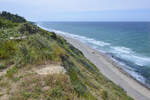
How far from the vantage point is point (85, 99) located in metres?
4.61

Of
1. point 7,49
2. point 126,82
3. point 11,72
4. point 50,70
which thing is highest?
Answer: point 7,49

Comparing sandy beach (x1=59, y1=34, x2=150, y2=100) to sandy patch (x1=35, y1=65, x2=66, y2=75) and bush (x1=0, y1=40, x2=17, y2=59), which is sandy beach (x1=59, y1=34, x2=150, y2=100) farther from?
bush (x1=0, y1=40, x2=17, y2=59)

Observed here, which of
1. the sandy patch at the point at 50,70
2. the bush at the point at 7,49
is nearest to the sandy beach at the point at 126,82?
the sandy patch at the point at 50,70

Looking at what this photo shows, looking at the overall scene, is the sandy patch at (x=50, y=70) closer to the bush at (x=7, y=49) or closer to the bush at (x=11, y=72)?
the bush at (x=11, y=72)

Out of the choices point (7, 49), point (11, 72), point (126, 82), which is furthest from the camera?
point (126, 82)

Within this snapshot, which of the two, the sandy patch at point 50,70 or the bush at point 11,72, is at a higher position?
the sandy patch at point 50,70

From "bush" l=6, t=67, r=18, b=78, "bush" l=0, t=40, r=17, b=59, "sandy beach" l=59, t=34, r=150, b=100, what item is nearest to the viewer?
"bush" l=6, t=67, r=18, b=78

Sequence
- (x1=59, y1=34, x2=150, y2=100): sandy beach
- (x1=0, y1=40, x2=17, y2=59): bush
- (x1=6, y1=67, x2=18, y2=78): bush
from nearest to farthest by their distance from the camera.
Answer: (x1=6, y1=67, x2=18, y2=78): bush, (x1=0, y1=40, x2=17, y2=59): bush, (x1=59, y1=34, x2=150, y2=100): sandy beach

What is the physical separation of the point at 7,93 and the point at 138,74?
943 inches

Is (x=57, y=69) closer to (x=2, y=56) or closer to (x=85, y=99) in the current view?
(x=85, y=99)

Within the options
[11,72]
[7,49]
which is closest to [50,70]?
[11,72]

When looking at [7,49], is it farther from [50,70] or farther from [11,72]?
[50,70]

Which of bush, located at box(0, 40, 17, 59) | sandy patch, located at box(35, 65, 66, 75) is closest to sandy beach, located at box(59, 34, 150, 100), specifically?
sandy patch, located at box(35, 65, 66, 75)

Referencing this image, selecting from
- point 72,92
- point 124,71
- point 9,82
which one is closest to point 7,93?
point 9,82
